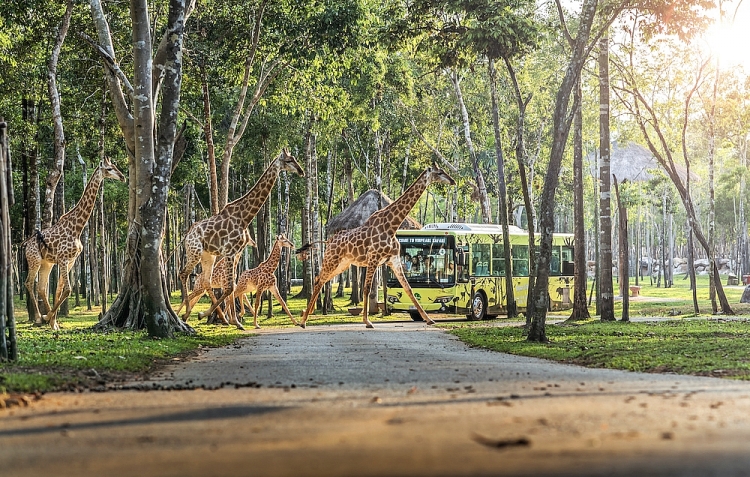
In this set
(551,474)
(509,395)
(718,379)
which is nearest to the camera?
(551,474)

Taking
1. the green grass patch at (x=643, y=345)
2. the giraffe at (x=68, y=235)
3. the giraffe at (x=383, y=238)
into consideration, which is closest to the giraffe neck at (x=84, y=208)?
the giraffe at (x=68, y=235)

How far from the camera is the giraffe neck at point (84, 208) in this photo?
79.5ft

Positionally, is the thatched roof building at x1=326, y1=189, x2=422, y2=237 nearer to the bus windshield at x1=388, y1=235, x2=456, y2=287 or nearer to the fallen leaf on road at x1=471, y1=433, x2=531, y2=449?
the bus windshield at x1=388, y1=235, x2=456, y2=287

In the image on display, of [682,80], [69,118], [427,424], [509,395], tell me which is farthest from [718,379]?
[69,118]

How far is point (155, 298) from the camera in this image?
1891cm

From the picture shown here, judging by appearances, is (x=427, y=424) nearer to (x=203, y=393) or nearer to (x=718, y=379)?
(x=203, y=393)

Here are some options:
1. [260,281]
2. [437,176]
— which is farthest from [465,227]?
[260,281]

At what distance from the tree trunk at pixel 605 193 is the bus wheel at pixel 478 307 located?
21.0 feet

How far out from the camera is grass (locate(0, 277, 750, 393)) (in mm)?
12023

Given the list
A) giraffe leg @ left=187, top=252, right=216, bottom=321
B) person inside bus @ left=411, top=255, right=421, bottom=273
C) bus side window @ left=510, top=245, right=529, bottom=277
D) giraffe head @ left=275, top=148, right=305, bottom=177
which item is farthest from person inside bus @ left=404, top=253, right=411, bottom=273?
giraffe head @ left=275, top=148, right=305, bottom=177

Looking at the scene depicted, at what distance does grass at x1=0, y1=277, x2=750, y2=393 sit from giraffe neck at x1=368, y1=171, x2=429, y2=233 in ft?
10.9

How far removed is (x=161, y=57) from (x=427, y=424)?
15944 mm

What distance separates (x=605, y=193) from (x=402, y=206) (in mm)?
5903

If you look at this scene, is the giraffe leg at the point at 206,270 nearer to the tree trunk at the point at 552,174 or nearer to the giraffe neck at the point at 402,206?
the giraffe neck at the point at 402,206
